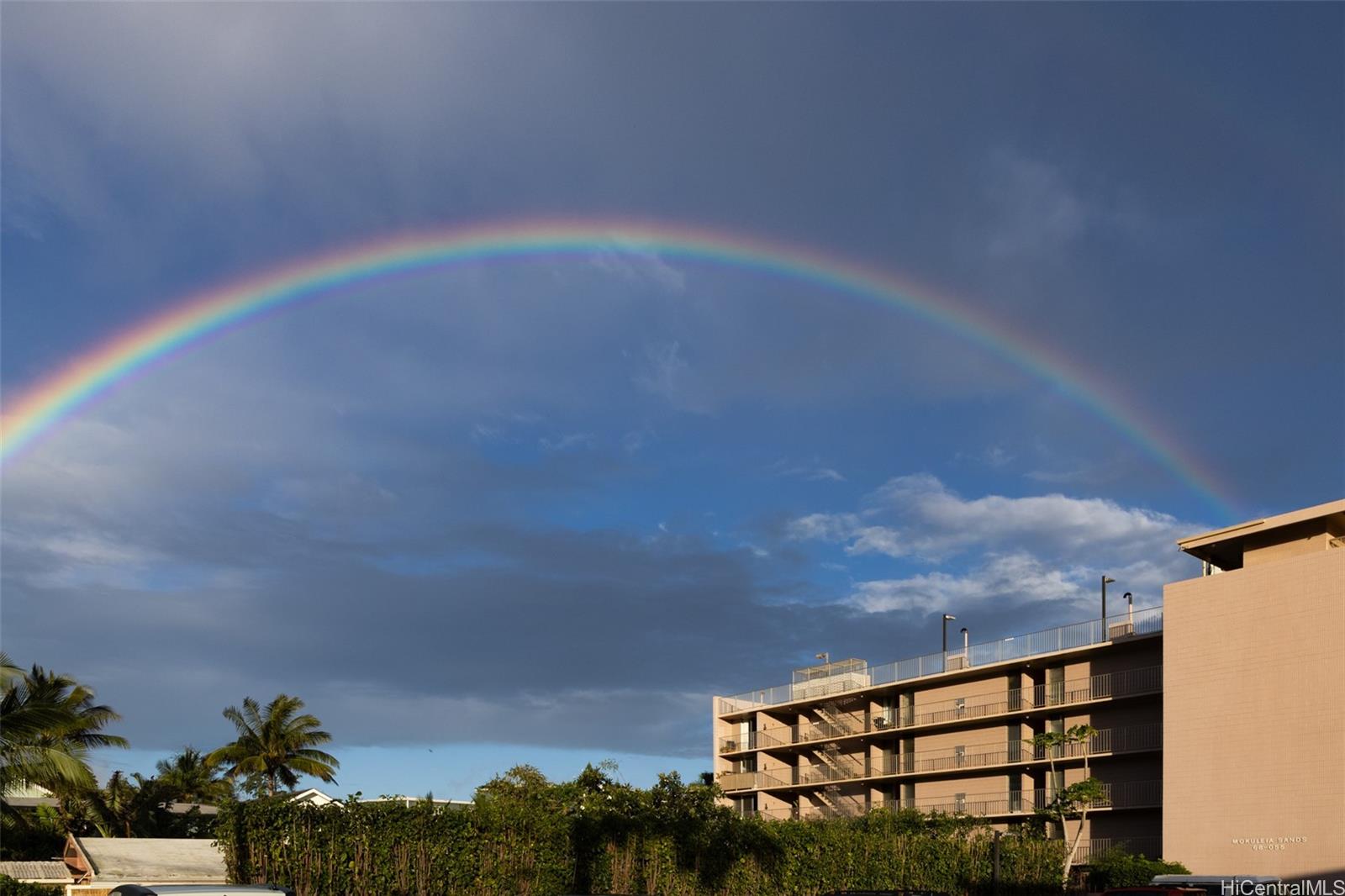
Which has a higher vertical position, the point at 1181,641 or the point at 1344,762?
the point at 1181,641

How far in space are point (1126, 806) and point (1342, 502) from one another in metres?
15.9

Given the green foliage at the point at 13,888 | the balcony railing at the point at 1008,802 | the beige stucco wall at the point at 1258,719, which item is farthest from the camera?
the balcony railing at the point at 1008,802

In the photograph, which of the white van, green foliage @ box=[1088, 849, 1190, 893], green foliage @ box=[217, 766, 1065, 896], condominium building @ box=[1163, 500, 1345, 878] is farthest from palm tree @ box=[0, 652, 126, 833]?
condominium building @ box=[1163, 500, 1345, 878]

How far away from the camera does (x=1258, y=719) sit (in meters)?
39.7

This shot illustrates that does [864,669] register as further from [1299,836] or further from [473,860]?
[473,860]

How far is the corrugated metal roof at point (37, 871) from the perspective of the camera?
1815 inches

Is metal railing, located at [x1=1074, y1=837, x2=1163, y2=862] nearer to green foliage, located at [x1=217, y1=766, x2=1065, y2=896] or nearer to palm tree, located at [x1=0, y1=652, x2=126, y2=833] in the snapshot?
green foliage, located at [x1=217, y1=766, x2=1065, y2=896]

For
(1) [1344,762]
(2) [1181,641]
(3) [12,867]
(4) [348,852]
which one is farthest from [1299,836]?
(3) [12,867]

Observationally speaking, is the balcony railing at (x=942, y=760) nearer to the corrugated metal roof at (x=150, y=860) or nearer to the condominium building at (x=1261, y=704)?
the condominium building at (x=1261, y=704)

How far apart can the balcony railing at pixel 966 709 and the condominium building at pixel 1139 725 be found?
0.08m

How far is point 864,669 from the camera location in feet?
222

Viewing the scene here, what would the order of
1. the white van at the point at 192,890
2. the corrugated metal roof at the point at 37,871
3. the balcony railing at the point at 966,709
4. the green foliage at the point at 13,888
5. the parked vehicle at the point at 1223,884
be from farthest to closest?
the balcony railing at the point at 966,709
the corrugated metal roof at the point at 37,871
the green foliage at the point at 13,888
the parked vehicle at the point at 1223,884
the white van at the point at 192,890

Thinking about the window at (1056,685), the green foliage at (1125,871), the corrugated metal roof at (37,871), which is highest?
the window at (1056,685)

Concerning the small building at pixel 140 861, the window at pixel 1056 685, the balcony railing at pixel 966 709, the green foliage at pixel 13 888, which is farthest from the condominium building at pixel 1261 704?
the green foliage at pixel 13 888
